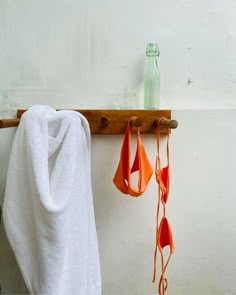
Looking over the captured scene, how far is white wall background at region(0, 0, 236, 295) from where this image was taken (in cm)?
82

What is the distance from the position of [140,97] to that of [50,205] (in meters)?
0.41

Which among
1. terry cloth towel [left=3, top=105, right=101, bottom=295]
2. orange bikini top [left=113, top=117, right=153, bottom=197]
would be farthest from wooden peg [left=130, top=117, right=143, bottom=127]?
terry cloth towel [left=3, top=105, right=101, bottom=295]

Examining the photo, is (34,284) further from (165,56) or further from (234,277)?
(165,56)

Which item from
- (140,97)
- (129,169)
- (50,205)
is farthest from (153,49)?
(50,205)

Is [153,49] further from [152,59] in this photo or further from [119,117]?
[119,117]

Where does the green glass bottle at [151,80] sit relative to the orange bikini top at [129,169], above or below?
above

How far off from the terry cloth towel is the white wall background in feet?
0.44

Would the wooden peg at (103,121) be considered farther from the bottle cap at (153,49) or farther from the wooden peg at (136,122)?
the bottle cap at (153,49)

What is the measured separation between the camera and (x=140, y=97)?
0.84m

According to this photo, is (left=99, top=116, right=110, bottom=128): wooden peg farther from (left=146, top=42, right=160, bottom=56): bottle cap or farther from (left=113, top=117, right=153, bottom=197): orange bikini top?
(left=146, top=42, right=160, bottom=56): bottle cap

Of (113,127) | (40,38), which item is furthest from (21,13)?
(113,127)

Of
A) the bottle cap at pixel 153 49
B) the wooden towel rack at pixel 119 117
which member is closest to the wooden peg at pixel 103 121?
the wooden towel rack at pixel 119 117

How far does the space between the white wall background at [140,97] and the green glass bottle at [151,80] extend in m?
0.03

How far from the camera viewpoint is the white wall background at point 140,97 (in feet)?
2.69
